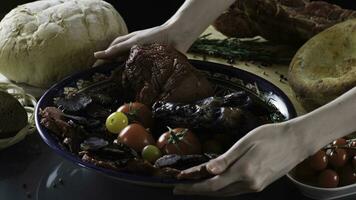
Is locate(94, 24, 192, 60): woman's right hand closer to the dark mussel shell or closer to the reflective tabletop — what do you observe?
the reflective tabletop

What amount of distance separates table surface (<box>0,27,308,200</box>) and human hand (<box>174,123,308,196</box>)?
0.19 m

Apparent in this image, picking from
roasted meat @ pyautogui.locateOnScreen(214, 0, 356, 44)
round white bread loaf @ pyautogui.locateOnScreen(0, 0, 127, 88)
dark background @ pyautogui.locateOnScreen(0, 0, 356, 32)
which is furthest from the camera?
dark background @ pyautogui.locateOnScreen(0, 0, 356, 32)

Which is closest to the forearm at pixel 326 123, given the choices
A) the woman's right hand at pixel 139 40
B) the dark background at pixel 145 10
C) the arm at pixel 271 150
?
the arm at pixel 271 150

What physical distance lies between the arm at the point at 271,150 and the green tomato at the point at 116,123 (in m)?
0.24

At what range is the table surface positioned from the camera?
1.19m

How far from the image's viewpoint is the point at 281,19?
1.66 meters

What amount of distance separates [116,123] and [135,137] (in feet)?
0.22

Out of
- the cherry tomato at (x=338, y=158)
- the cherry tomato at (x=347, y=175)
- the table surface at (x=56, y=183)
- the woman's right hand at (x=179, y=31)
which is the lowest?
the table surface at (x=56, y=183)

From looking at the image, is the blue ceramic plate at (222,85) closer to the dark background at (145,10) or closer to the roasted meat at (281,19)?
the roasted meat at (281,19)

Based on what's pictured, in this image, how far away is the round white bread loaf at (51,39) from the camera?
57.0 inches

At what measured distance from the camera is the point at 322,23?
5.45 feet

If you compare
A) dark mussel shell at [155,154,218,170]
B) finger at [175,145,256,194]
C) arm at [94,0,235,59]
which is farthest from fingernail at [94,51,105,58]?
finger at [175,145,256,194]

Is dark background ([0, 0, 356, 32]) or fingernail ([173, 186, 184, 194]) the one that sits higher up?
fingernail ([173, 186, 184, 194])

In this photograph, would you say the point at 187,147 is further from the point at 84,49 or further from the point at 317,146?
the point at 84,49
